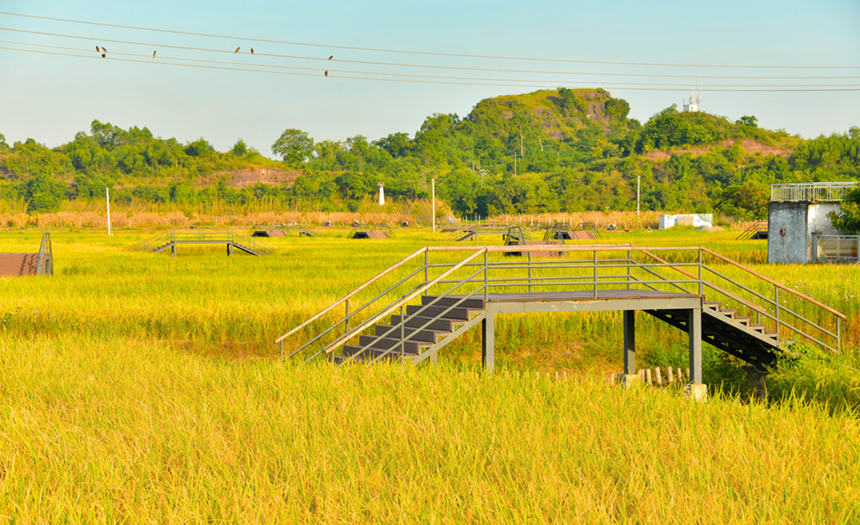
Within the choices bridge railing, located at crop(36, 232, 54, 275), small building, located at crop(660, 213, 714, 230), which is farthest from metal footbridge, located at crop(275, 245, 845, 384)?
small building, located at crop(660, 213, 714, 230)

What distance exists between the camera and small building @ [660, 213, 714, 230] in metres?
101

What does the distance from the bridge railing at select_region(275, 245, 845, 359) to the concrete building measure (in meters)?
8.55

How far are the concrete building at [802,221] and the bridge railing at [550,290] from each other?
8.55 m

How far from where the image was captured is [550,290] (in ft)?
82.4

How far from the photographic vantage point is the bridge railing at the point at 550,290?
48.5ft

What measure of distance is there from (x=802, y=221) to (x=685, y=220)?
6390 cm

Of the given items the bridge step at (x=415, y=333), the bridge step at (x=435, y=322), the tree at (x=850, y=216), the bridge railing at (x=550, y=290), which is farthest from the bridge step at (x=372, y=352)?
the tree at (x=850, y=216)

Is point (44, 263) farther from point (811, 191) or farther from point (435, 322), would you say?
point (811, 191)

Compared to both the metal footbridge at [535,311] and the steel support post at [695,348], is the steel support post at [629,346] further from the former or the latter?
the steel support post at [695,348]

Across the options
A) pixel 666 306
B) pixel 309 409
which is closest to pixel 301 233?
pixel 666 306

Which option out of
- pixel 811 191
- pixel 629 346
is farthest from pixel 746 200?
pixel 629 346

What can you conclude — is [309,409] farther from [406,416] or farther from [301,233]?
[301,233]

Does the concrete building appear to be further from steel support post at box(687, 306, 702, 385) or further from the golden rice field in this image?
the golden rice field

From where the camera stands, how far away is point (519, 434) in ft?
27.3
